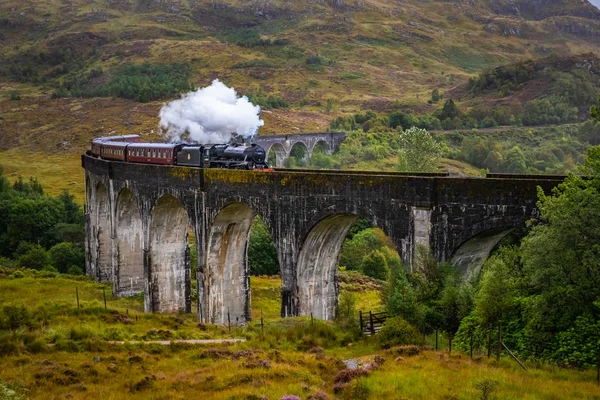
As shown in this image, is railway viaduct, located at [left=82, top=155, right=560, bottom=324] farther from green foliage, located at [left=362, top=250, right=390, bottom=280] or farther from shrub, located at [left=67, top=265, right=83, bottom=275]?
green foliage, located at [left=362, top=250, right=390, bottom=280]

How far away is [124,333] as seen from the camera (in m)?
26.1

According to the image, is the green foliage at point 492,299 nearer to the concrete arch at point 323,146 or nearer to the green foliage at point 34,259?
the green foliage at point 34,259

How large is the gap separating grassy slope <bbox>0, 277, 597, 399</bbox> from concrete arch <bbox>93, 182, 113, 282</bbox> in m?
21.7

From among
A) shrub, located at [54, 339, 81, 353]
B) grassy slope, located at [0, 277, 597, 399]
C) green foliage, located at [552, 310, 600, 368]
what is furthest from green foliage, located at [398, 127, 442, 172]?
green foliage, located at [552, 310, 600, 368]

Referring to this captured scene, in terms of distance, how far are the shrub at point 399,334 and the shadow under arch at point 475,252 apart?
2.98 meters

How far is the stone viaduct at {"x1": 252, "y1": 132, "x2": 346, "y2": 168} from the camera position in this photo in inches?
3729

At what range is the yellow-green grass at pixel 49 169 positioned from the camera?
3499 inches

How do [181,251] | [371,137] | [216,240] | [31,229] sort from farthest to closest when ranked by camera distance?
[371,137], [31,229], [181,251], [216,240]

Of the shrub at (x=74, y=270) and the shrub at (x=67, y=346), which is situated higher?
the shrub at (x=67, y=346)

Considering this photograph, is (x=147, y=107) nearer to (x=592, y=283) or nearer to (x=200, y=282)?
(x=200, y=282)

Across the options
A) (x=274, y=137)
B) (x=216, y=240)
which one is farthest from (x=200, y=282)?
(x=274, y=137)

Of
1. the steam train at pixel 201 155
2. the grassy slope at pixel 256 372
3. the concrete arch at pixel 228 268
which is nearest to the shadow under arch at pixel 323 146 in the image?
the steam train at pixel 201 155

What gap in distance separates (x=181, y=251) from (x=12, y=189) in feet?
143

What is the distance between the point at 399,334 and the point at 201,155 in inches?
705
